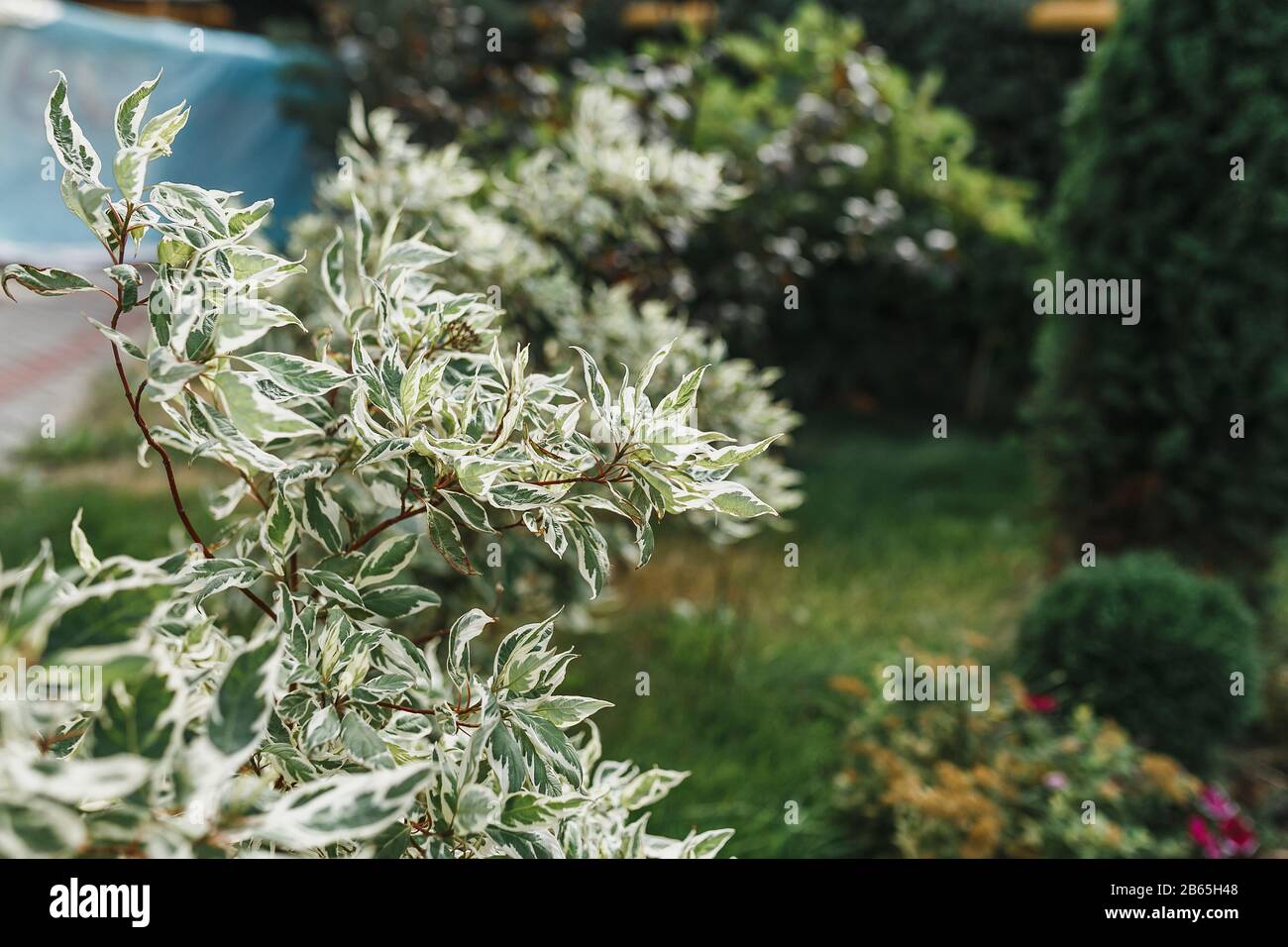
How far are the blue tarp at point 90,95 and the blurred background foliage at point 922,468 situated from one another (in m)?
1.32

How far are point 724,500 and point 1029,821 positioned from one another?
220 centimetres

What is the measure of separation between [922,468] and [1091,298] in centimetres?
218

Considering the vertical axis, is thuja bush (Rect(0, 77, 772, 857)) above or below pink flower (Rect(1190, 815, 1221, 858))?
above

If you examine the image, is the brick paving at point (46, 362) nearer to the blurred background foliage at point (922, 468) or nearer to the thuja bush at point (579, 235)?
the blurred background foliage at point (922, 468)

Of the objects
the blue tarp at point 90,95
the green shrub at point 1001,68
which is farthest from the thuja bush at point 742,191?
the blue tarp at point 90,95

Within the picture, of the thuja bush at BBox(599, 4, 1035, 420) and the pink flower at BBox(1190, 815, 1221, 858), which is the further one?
the thuja bush at BBox(599, 4, 1035, 420)

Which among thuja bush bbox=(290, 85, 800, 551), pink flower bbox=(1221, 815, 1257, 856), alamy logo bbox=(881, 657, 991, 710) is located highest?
thuja bush bbox=(290, 85, 800, 551)

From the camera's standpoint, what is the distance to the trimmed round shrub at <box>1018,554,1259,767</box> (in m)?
3.30

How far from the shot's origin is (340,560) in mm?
1188

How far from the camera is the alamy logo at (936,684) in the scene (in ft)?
10.0
